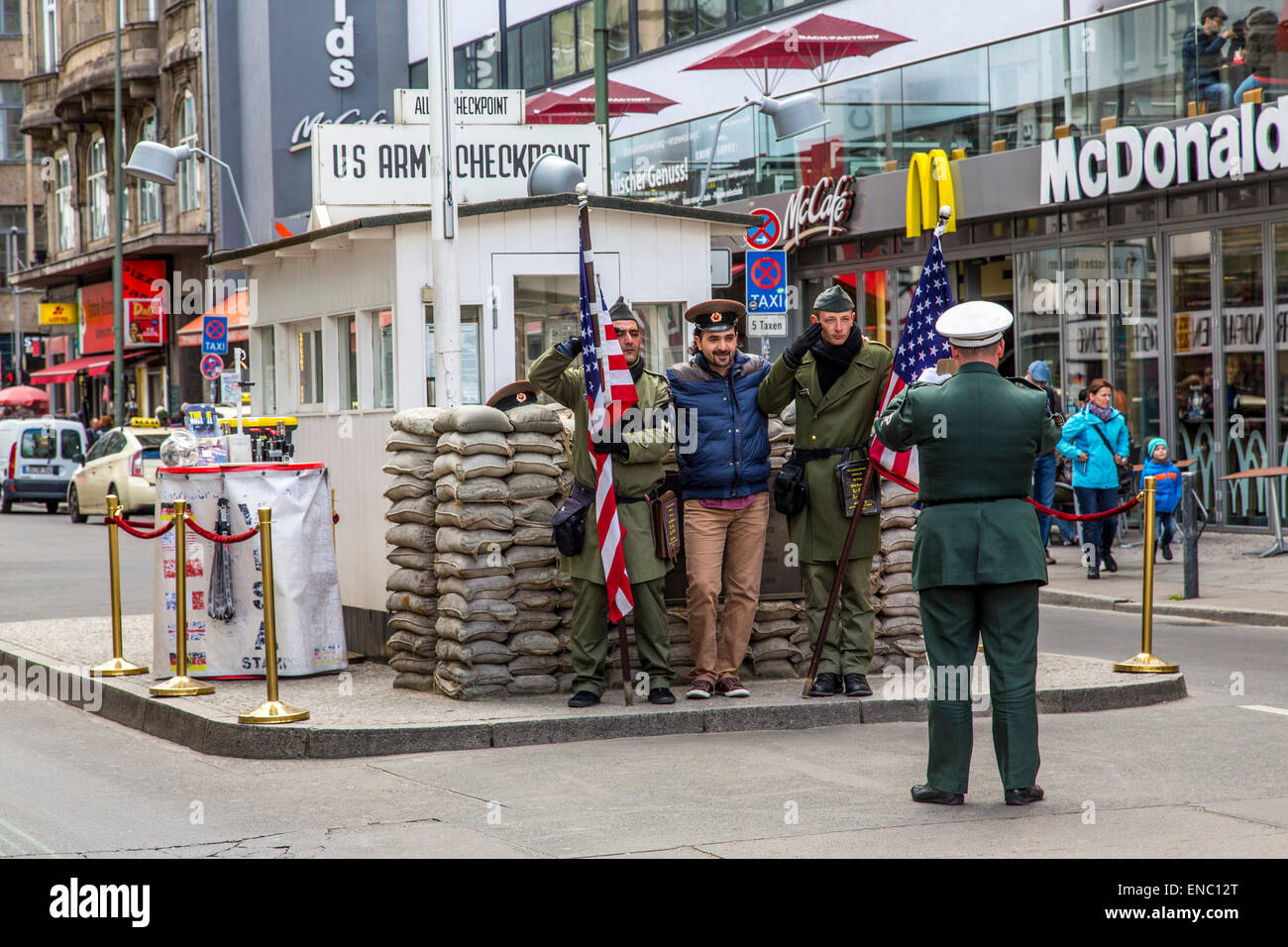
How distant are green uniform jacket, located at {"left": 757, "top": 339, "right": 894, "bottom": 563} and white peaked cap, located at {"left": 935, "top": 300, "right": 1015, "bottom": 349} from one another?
6.47 feet

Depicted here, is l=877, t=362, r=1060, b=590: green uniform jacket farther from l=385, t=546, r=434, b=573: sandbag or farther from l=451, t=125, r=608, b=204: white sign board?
l=451, t=125, r=608, b=204: white sign board

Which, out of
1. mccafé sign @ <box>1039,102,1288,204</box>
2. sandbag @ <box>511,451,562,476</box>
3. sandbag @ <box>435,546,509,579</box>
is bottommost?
sandbag @ <box>435,546,509,579</box>

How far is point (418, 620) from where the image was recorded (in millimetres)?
9625

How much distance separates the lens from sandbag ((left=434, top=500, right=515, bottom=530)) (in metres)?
9.08

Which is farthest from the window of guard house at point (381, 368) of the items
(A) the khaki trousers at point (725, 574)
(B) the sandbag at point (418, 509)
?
(A) the khaki trousers at point (725, 574)

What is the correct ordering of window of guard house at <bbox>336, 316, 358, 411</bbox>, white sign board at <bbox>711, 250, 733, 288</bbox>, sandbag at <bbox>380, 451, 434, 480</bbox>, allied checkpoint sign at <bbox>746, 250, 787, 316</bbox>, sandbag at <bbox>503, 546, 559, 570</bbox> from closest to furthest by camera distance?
sandbag at <bbox>503, 546, 559, 570</bbox> < sandbag at <bbox>380, 451, 434, 480</bbox> < window of guard house at <bbox>336, 316, 358, 411</bbox> < white sign board at <bbox>711, 250, 733, 288</bbox> < allied checkpoint sign at <bbox>746, 250, 787, 316</bbox>

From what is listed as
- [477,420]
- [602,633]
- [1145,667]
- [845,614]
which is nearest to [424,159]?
[477,420]

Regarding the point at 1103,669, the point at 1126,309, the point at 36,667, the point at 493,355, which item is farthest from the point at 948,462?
the point at 1126,309

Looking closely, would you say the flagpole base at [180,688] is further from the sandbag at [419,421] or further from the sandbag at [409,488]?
the sandbag at [419,421]

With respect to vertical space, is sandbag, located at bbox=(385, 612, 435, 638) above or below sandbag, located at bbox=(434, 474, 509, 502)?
below

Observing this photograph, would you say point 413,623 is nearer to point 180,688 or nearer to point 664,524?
point 180,688

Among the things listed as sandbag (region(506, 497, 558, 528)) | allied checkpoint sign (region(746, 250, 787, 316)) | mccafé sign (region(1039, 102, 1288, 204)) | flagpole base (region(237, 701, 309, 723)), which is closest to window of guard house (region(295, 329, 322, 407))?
sandbag (region(506, 497, 558, 528))

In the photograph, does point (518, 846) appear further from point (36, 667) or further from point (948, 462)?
point (36, 667)
